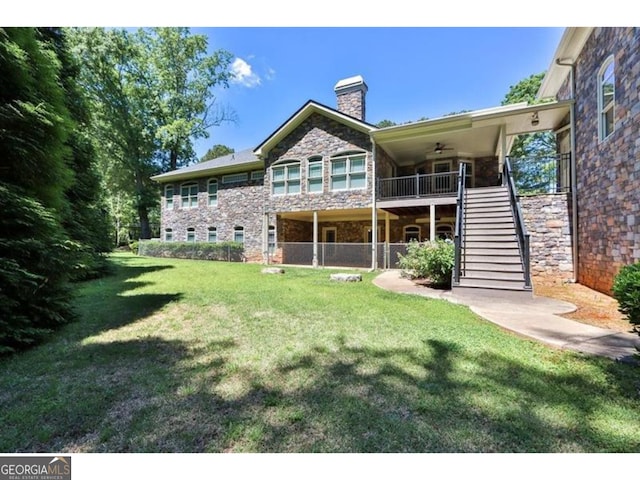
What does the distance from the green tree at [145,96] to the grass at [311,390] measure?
79.9ft

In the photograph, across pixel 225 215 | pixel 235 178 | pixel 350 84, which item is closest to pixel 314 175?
pixel 350 84

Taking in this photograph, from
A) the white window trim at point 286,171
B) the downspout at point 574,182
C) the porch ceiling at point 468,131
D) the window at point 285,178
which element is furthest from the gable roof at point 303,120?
the downspout at point 574,182

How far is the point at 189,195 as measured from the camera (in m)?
19.0

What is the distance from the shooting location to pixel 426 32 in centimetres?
430

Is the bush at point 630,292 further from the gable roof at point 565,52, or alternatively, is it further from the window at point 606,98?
the gable roof at point 565,52

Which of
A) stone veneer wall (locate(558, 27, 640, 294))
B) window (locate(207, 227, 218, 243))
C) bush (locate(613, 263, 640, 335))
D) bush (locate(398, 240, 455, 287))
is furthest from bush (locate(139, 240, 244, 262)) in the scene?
bush (locate(613, 263, 640, 335))

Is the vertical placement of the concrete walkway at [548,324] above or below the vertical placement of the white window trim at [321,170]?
below

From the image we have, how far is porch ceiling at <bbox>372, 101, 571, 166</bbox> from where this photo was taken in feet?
31.3

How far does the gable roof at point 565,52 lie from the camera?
7.63m

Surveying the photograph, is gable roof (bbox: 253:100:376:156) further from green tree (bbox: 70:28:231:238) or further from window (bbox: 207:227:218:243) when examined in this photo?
green tree (bbox: 70:28:231:238)

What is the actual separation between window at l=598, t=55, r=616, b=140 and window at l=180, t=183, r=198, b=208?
18.7 m

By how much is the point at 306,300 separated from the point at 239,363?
3.08 m

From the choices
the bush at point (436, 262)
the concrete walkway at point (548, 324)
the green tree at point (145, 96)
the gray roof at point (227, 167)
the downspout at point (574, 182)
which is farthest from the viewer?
the green tree at point (145, 96)

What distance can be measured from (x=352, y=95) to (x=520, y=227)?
9762 mm
